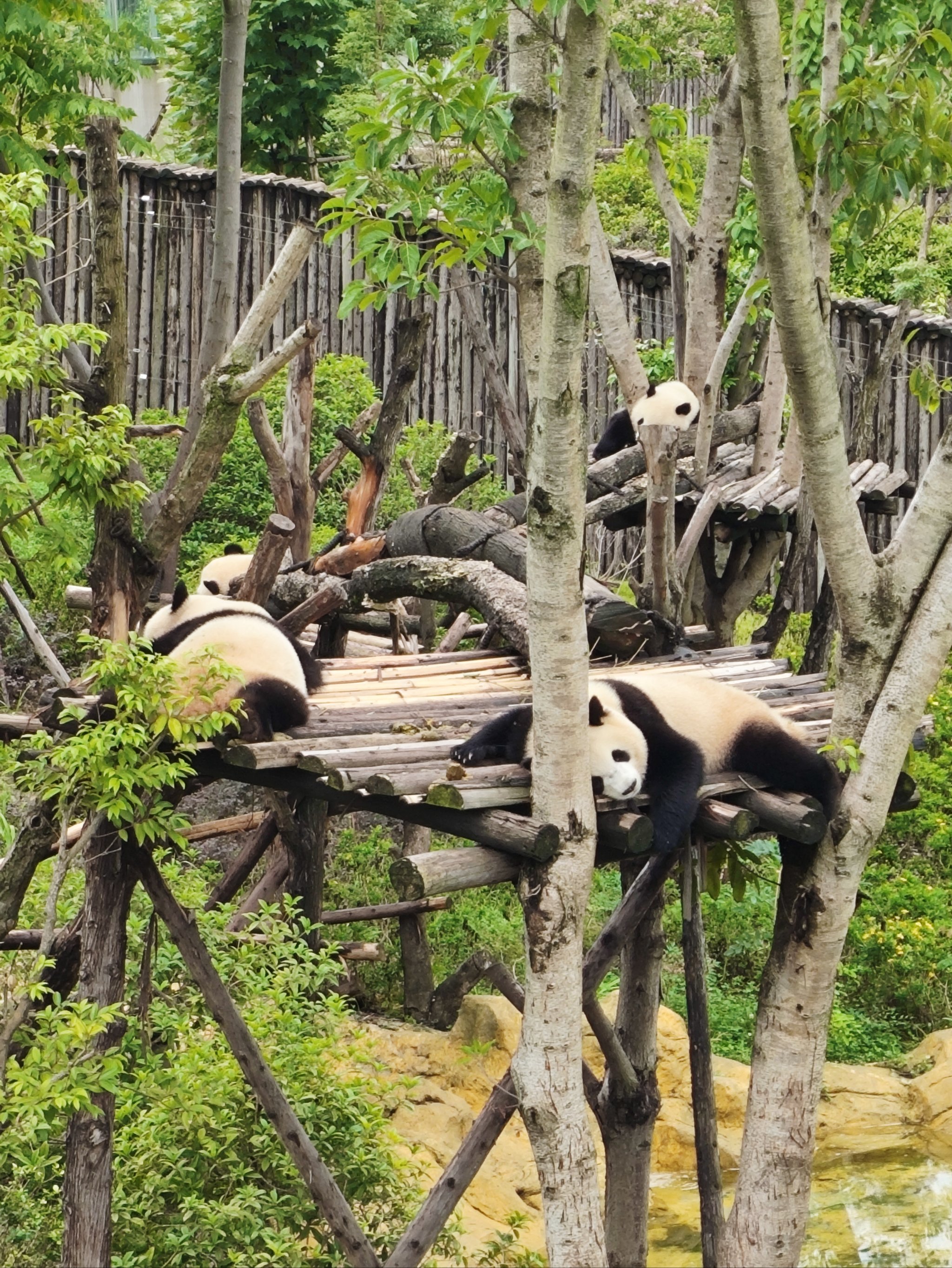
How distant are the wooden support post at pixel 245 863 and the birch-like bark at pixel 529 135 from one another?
2.86 metres

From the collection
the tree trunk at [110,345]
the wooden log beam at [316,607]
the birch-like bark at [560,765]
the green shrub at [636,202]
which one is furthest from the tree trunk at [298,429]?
the green shrub at [636,202]

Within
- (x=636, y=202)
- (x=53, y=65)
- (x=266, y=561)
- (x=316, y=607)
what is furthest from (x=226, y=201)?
(x=636, y=202)

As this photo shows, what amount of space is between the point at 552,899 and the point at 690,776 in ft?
2.24

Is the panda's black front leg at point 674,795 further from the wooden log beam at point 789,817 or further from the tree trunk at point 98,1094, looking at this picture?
the tree trunk at point 98,1094

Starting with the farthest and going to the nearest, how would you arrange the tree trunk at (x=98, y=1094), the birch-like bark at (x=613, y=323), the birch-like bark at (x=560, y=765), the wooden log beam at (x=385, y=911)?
the wooden log beam at (x=385, y=911) < the birch-like bark at (x=613, y=323) < the tree trunk at (x=98, y=1094) < the birch-like bark at (x=560, y=765)

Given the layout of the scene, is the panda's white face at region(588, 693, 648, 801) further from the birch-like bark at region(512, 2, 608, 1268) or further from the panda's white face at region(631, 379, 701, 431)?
the panda's white face at region(631, 379, 701, 431)

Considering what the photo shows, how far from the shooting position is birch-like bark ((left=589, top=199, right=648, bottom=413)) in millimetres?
6180

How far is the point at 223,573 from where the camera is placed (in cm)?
651

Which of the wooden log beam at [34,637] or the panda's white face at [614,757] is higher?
the wooden log beam at [34,637]

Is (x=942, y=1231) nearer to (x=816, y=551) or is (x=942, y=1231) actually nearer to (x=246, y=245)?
(x=816, y=551)

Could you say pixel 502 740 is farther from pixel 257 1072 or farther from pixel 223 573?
pixel 223 573

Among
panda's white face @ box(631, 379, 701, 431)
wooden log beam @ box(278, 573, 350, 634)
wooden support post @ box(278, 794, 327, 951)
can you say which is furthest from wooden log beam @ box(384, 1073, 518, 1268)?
panda's white face @ box(631, 379, 701, 431)

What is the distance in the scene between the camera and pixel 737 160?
6.61 metres

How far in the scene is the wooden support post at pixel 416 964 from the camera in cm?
789
